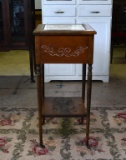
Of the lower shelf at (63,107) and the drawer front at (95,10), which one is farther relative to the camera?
the drawer front at (95,10)

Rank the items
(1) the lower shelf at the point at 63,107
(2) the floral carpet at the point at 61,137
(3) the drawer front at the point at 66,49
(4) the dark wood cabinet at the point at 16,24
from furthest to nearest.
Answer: (4) the dark wood cabinet at the point at 16,24 < (1) the lower shelf at the point at 63,107 < (2) the floral carpet at the point at 61,137 < (3) the drawer front at the point at 66,49

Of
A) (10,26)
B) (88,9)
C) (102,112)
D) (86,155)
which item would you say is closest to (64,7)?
(88,9)

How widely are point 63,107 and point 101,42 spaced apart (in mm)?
Answer: 1253

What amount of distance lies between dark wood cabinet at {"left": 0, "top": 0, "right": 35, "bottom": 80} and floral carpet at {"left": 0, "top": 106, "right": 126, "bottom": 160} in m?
0.88

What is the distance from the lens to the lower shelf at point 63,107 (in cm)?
171

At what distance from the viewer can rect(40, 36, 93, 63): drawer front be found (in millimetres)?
1482

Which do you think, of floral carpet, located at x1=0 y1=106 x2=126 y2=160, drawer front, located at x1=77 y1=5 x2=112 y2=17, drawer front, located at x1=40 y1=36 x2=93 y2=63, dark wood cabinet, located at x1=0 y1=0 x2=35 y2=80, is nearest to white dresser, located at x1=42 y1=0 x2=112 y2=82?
drawer front, located at x1=77 y1=5 x2=112 y2=17

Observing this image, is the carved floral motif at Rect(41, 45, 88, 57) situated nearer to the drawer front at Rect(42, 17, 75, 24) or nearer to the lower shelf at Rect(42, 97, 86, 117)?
the lower shelf at Rect(42, 97, 86, 117)

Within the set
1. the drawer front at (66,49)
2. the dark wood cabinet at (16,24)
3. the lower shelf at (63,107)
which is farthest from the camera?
the dark wood cabinet at (16,24)

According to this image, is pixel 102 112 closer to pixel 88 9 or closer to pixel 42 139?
pixel 42 139

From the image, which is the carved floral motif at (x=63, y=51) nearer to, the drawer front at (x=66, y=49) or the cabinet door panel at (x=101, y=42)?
the drawer front at (x=66, y=49)

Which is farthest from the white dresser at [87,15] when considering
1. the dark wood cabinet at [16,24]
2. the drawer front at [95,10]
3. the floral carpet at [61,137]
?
the floral carpet at [61,137]

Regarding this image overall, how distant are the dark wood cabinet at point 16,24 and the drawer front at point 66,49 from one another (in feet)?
4.38

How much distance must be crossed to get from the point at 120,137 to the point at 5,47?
1.65 m
